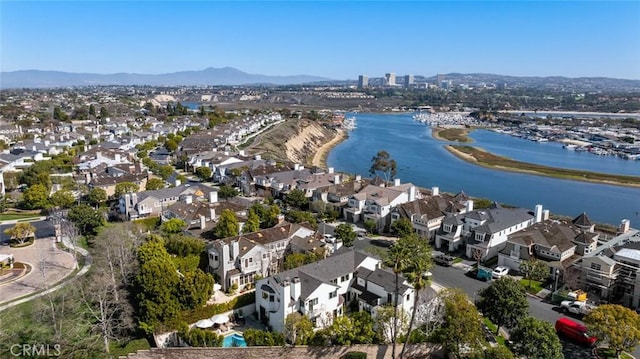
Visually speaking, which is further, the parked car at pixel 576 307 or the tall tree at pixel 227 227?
the tall tree at pixel 227 227

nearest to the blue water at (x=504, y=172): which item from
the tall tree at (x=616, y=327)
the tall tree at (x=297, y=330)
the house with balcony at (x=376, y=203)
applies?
the house with balcony at (x=376, y=203)

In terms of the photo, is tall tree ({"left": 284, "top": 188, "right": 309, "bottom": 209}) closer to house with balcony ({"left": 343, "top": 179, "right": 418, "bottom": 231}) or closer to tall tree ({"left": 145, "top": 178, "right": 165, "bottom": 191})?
house with balcony ({"left": 343, "top": 179, "right": 418, "bottom": 231})

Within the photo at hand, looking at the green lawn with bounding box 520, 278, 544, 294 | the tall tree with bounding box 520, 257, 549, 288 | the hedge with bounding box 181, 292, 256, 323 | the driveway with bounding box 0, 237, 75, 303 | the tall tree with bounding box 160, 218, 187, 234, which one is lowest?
the driveway with bounding box 0, 237, 75, 303

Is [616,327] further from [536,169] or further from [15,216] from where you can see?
[536,169]

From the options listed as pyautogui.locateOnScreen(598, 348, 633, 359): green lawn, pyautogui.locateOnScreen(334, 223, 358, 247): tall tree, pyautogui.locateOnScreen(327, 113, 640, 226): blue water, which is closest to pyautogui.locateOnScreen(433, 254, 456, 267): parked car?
pyautogui.locateOnScreen(334, 223, 358, 247): tall tree

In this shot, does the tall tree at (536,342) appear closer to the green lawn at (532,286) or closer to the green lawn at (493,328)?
the green lawn at (493,328)

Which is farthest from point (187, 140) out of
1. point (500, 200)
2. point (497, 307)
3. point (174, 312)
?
point (497, 307)

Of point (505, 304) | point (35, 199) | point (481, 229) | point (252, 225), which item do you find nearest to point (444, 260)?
point (481, 229)
